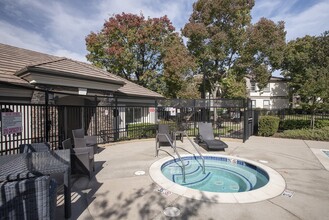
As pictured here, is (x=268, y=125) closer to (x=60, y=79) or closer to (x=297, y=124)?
(x=297, y=124)

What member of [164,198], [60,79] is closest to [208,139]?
[164,198]

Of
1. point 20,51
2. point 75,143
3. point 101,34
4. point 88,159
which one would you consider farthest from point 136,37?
point 88,159

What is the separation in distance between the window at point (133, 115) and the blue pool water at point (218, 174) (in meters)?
7.61

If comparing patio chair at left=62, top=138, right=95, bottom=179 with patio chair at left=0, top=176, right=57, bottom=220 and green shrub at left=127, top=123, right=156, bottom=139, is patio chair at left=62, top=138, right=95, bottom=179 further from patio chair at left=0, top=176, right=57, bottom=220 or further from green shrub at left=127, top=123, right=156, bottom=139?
green shrub at left=127, top=123, right=156, bottom=139

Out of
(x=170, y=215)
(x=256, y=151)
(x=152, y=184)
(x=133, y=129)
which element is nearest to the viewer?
(x=170, y=215)

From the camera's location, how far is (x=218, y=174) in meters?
6.43

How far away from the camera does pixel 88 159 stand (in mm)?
4730

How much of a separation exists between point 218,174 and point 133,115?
8.96m

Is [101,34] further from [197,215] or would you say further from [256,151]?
[197,215]

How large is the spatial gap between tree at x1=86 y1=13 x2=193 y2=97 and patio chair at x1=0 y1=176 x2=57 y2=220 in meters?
17.3

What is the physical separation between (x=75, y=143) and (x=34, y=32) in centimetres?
1664

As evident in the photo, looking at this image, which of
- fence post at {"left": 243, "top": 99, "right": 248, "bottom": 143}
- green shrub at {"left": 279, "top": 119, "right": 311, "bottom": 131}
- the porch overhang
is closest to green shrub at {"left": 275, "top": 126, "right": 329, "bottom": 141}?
green shrub at {"left": 279, "top": 119, "right": 311, "bottom": 131}

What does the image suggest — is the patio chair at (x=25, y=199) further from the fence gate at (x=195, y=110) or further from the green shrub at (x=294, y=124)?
the green shrub at (x=294, y=124)

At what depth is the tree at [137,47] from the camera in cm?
2098
